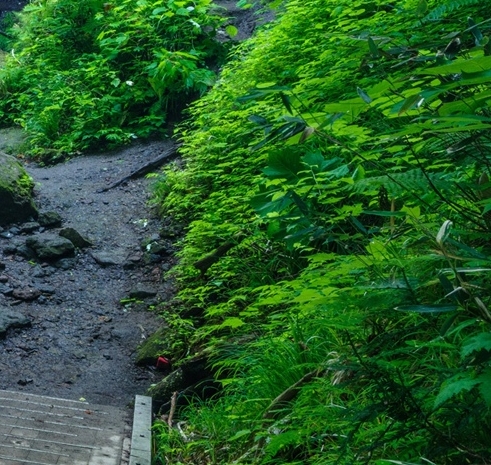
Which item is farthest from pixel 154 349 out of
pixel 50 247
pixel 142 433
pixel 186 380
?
pixel 50 247

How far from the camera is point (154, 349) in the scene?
609 centimetres

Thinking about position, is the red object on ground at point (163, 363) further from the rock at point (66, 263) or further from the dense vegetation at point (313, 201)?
the rock at point (66, 263)

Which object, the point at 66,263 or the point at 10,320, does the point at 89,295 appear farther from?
the point at 10,320

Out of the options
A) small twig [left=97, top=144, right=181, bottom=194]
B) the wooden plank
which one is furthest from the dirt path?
the wooden plank

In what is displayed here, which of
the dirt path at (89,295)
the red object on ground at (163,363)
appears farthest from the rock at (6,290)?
the red object on ground at (163,363)

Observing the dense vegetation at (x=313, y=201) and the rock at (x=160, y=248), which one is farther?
the rock at (x=160, y=248)

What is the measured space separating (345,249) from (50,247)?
5827mm

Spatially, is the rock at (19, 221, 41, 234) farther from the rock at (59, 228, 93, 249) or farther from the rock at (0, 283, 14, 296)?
the rock at (0, 283, 14, 296)

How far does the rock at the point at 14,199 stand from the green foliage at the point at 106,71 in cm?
213

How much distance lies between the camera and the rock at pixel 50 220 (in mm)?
8773

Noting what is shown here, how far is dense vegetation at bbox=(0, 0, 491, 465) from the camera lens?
6.30ft

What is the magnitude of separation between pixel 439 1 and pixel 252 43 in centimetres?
456

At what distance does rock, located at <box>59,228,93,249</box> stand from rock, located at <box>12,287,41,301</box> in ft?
3.71

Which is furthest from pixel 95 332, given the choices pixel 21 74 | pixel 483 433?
pixel 21 74
